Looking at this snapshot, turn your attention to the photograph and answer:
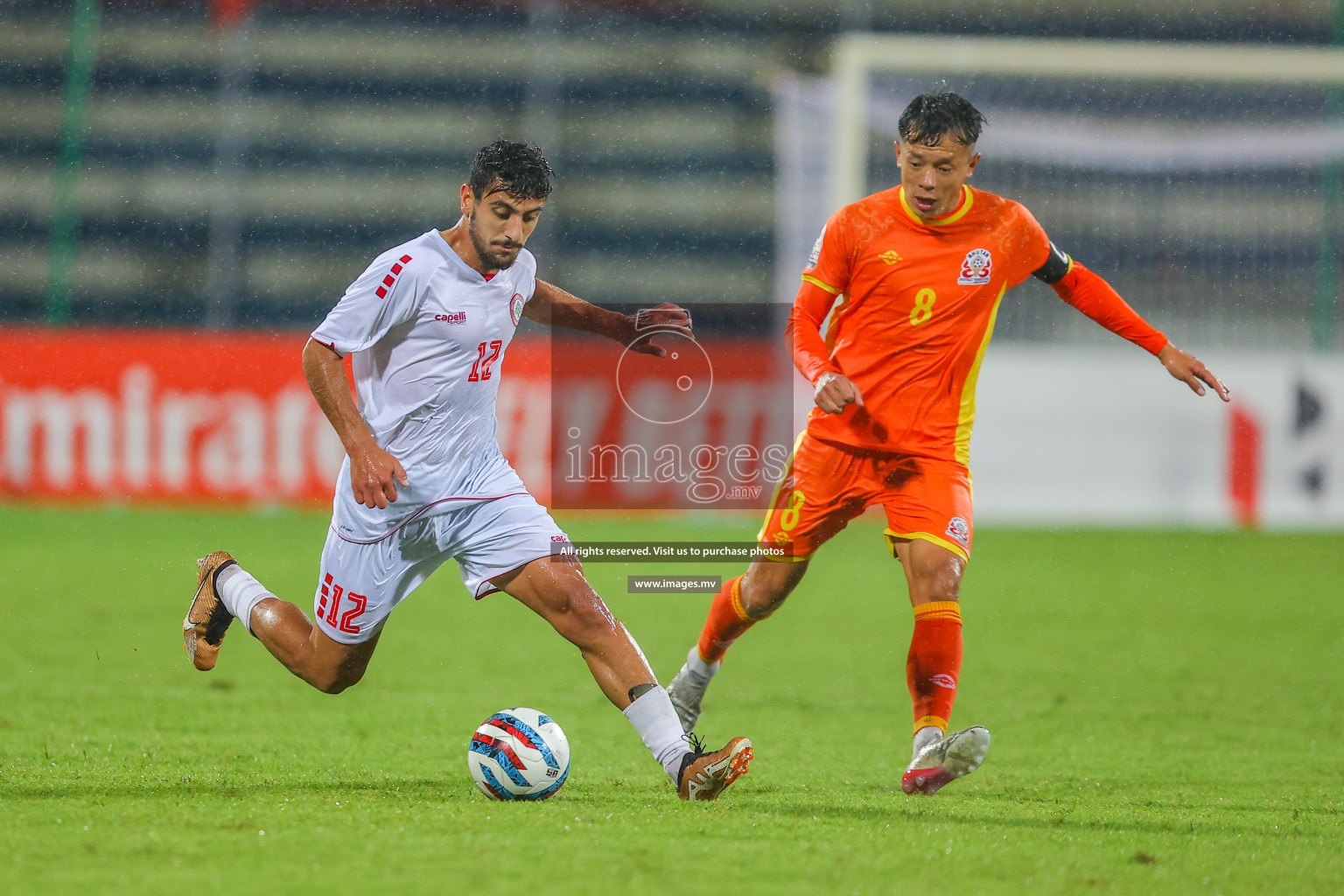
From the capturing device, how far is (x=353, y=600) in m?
4.73

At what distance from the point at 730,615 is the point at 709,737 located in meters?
0.56

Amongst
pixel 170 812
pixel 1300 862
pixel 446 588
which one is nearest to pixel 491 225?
pixel 170 812

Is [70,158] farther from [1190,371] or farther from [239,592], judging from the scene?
[1190,371]

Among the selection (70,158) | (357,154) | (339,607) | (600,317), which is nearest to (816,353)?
(600,317)

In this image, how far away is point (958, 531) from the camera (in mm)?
4938

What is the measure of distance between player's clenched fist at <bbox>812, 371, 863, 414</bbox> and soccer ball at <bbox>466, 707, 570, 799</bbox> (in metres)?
1.32

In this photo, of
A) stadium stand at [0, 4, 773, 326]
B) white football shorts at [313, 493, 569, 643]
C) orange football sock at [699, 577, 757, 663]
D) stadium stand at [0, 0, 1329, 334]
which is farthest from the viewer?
stadium stand at [0, 4, 773, 326]

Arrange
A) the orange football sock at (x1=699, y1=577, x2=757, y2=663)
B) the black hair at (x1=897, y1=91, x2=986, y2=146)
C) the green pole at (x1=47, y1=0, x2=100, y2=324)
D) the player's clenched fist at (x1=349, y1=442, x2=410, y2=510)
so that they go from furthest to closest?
the green pole at (x1=47, y1=0, x2=100, y2=324)
the orange football sock at (x1=699, y1=577, x2=757, y2=663)
the black hair at (x1=897, y1=91, x2=986, y2=146)
the player's clenched fist at (x1=349, y1=442, x2=410, y2=510)

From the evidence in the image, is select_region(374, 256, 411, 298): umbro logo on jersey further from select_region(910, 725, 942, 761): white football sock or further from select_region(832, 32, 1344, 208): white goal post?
select_region(832, 32, 1344, 208): white goal post

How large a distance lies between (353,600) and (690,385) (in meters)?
9.16

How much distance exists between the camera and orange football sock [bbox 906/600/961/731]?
4797 millimetres

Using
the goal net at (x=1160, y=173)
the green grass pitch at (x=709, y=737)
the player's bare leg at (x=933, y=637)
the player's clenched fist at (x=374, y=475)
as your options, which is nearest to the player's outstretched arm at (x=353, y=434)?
the player's clenched fist at (x=374, y=475)

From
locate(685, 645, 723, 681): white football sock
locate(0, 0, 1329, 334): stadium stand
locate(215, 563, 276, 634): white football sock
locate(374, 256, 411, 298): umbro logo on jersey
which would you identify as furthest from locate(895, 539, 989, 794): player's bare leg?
locate(0, 0, 1329, 334): stadium stand

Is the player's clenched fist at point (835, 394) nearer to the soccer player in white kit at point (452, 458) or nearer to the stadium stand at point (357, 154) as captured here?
the soccer player in white kit at point (452, 458)
